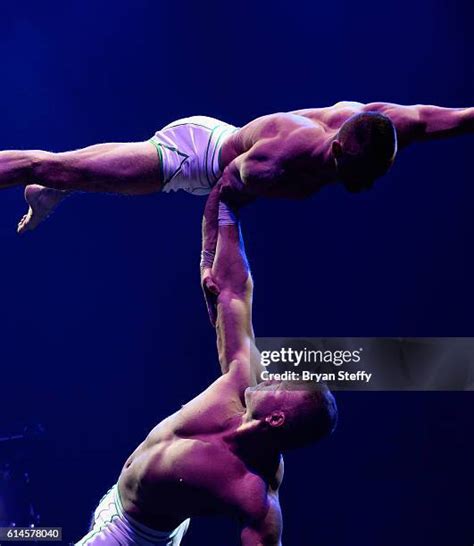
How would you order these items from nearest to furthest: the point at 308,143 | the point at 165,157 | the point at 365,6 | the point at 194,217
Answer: the point at 308,143
the point at 165,157
the point at 365,6
the point at 194,217

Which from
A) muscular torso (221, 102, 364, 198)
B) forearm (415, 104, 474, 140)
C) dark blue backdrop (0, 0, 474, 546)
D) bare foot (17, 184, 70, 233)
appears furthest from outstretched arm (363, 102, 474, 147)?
dark blue backdrop (0, 0, 474, 546)

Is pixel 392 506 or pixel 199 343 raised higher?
pixel 199 343

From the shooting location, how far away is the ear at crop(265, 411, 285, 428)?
2.35 m

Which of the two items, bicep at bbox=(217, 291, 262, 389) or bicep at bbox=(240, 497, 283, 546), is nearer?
bicep at bbox=(240, 497, 283, 546)

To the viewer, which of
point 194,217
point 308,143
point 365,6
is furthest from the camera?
point 194,217

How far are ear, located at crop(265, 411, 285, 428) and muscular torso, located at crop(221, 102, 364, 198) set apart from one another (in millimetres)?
Result: 635

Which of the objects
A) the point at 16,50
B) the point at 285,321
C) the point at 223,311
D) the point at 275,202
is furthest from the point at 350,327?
the point at 16,50

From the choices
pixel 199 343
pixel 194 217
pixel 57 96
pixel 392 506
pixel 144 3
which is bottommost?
pixel 392 506

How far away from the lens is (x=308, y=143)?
2486 millimetres

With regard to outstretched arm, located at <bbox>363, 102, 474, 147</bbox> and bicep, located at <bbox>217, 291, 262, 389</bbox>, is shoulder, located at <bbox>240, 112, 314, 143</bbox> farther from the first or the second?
bicep, located at <bbox>217, 291, 262, 389</bbox>

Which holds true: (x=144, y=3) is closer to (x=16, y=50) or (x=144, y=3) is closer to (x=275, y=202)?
(x=16, y=50)

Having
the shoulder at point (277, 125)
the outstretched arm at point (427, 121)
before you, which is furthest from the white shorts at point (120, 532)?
the outstretched arm at point (427, 121)

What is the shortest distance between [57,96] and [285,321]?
1.40 meters

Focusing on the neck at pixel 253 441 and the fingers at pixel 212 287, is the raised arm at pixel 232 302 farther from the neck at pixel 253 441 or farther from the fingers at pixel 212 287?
the neck at pixel 253 441
